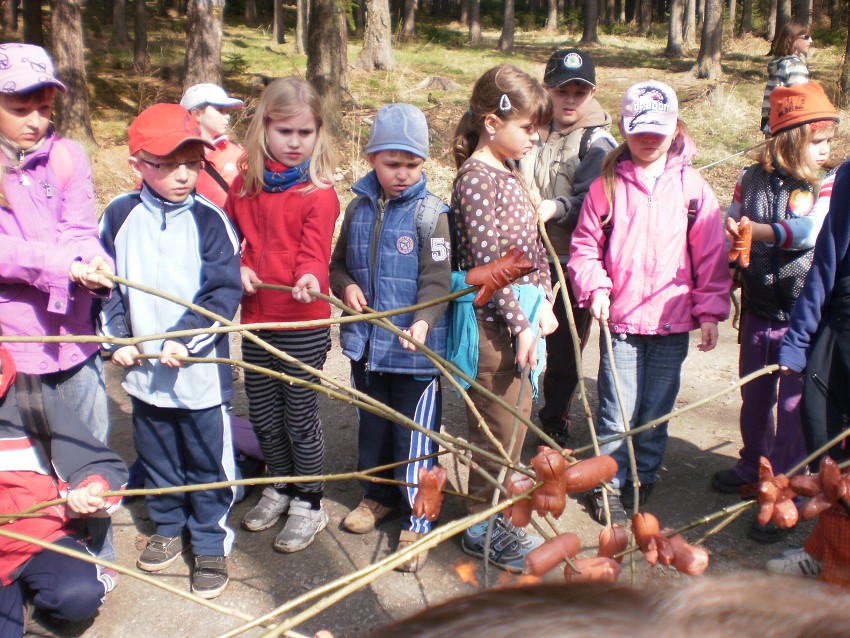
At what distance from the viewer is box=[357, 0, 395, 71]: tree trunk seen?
63.5ft

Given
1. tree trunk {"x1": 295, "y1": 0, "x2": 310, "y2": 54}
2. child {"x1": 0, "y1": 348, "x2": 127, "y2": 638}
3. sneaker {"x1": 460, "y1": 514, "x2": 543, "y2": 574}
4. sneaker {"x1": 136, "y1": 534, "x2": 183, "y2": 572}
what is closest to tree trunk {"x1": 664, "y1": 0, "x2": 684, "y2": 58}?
tree trunk {"x1": 295, "y1": 0, "x2": 310, "y2": 54}

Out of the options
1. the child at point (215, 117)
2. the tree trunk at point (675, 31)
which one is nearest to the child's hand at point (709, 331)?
the child at point (215, 117)

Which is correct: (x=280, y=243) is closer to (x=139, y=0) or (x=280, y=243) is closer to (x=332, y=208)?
(x=332, y=208)

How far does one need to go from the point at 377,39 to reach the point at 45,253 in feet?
59.7

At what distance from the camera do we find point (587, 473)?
124cm

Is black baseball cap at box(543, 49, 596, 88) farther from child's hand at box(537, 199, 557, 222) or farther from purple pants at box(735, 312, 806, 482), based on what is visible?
purple pants at box(735, 312, 806, 482)

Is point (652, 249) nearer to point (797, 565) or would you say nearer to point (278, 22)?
point (797, 565)

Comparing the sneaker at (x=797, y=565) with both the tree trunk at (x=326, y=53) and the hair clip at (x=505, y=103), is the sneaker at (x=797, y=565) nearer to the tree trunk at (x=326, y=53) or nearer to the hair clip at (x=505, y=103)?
the hair clip at (x=505, y=103)

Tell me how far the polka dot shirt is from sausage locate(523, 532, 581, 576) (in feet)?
5.68

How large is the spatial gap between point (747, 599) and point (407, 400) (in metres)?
2.63

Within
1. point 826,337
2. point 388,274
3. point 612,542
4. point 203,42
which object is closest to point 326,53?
point 203,42

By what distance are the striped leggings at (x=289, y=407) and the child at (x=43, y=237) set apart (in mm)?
667

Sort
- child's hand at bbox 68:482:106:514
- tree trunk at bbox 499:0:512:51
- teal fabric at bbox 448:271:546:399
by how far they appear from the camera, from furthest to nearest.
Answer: tree trunk at bbox 499:0:512:51 < teal fabric at bbox 448:271:546:399 < child's hand at bbox 68:482:106:514

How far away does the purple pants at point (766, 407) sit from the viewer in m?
3.33
